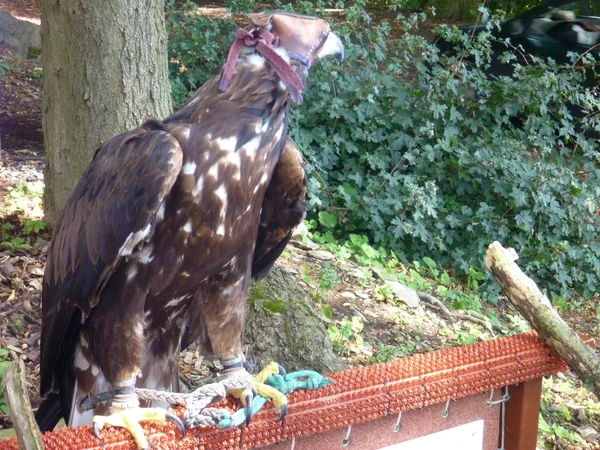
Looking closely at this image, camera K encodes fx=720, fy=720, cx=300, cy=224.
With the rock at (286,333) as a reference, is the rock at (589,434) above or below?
below

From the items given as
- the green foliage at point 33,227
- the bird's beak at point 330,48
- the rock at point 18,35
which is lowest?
the green foliage at point 33,227

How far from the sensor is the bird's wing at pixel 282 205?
7.84 feet

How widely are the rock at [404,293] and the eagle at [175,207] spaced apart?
104 inches

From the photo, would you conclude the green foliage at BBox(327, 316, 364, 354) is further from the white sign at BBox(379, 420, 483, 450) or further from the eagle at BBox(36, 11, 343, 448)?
the white sign at BBox(379, 420, 483, 450)

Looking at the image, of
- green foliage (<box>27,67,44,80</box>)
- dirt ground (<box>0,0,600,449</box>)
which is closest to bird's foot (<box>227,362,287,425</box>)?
dirt ground (<box>0,0,600,449</box>)

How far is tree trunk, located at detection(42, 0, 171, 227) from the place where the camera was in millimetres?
3674

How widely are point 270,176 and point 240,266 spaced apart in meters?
0.34

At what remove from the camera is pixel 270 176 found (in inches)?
89.4

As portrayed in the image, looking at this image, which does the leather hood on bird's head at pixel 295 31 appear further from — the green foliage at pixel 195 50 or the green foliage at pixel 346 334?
the green foliage at pixel 195 50

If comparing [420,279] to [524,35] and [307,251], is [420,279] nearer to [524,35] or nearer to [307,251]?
[307,251]

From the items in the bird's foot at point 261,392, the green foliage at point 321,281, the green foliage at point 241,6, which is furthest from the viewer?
the green foliage at point 241,6

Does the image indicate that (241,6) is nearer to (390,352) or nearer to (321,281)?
(321,281)

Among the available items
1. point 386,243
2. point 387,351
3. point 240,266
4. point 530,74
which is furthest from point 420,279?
Result: point 240,266

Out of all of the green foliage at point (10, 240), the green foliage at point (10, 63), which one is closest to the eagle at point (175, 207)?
the green foliage at point (10, 240)
